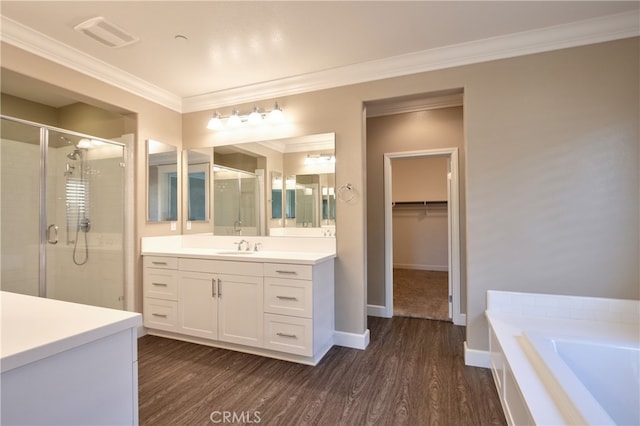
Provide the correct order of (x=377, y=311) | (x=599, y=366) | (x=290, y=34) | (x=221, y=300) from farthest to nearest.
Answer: (x=377, y=311)
(x=221, y=300)
(x=290, y=34)
(x=599, y=366)

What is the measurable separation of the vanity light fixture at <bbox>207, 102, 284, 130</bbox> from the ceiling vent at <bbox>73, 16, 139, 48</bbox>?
105cm

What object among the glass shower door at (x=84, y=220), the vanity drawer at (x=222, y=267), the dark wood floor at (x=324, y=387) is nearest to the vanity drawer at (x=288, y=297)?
the vanity drawer at (x=222, y=267)

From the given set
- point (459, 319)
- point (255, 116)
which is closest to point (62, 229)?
point (255, 116)

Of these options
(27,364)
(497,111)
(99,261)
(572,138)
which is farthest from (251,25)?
(99,261)

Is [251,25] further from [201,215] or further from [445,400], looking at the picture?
[445,400]

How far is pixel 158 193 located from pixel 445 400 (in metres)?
3.21

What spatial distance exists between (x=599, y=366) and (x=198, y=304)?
2910mm

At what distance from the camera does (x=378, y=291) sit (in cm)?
379

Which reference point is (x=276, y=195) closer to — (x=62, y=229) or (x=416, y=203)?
(x=62, y=229)

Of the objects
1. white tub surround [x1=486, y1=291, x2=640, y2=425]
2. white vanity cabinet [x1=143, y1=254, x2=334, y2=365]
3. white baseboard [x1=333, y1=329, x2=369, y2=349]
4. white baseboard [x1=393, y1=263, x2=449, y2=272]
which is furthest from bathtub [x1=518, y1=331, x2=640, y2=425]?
white baseboard [x1=393, y1=263, x2=449, y2=272]

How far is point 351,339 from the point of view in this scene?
2861 mm

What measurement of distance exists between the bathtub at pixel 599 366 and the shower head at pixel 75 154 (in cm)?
398

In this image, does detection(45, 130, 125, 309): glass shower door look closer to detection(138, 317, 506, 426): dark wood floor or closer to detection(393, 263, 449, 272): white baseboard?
detection(138, 317, 506, 426): dark wood floor

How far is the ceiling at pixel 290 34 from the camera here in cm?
203
